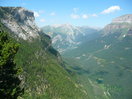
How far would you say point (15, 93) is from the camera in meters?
45.1

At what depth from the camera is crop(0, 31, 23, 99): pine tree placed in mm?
43844

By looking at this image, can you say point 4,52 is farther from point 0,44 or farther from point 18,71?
point 18,71

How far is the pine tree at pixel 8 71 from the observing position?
1726 inches

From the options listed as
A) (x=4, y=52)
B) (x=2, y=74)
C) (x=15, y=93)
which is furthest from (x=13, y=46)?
(x=15, y=93)

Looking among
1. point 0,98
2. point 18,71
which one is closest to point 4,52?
point 18,71

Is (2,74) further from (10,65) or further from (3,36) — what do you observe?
(3,36)

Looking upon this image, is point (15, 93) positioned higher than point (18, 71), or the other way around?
point (18, 71)

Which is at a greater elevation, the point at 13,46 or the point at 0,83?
the point at 13,46

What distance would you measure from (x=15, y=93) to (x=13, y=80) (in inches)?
106

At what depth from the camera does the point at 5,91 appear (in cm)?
4394

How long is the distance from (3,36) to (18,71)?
22.4 ft

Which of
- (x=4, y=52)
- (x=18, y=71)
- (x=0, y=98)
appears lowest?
(x=0, y=98)

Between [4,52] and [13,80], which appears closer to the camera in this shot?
[4,52]

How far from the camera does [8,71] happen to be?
1815 inches
